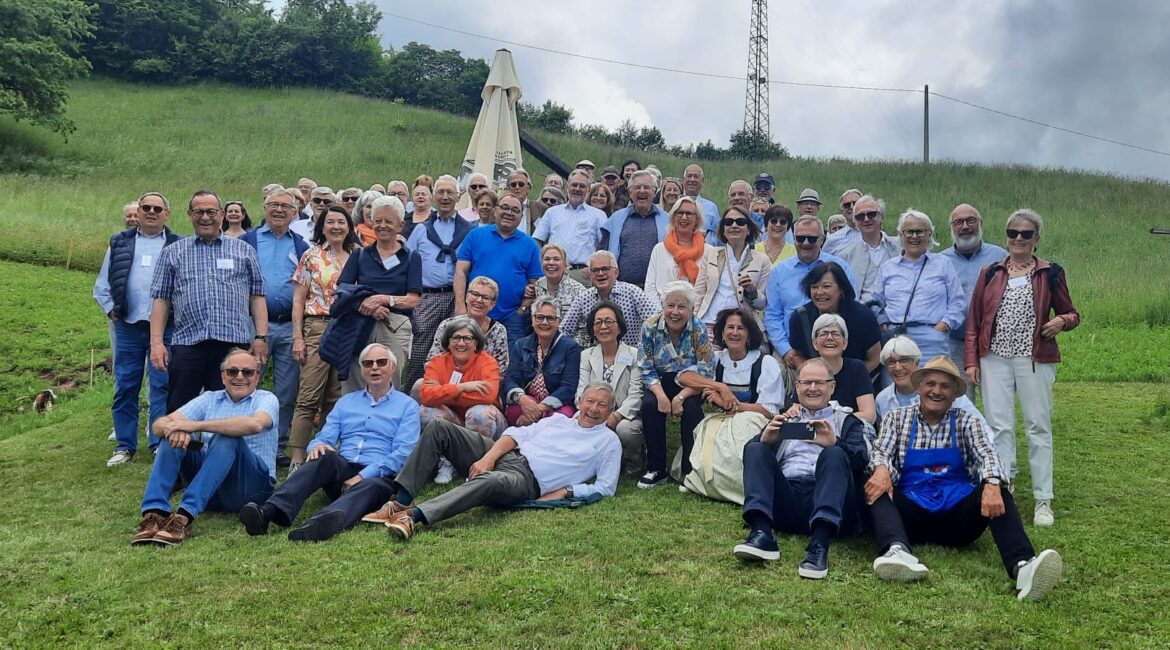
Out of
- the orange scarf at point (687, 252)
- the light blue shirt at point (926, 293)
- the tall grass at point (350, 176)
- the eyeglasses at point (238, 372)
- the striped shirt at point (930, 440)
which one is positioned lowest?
the striped shirt at point (930, 440)

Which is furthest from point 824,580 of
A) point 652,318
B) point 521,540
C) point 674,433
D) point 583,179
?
point 583,179

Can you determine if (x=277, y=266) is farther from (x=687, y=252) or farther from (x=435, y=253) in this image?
(x=687, y=252)

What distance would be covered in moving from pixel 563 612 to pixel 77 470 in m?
4.65

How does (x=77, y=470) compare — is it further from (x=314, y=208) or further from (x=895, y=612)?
(x=895, y=612)

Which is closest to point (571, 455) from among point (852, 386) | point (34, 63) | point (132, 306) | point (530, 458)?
point (530, 458)

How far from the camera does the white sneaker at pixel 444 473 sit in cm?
620

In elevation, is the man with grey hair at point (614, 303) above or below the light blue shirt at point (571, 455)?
above

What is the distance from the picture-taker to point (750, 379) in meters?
6.06

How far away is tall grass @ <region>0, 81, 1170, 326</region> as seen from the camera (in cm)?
1631

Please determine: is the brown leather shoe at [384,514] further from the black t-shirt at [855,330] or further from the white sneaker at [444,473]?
the black t-shirt at [855,330]

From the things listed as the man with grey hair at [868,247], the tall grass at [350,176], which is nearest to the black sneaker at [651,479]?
the man with grey hair at [868,247]

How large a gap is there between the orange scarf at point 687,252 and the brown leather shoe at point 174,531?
3970mm

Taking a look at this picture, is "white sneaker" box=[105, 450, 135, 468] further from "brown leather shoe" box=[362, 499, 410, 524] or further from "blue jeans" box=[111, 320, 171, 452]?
"brown leather shoe" box=[362, 499, 410, 524]

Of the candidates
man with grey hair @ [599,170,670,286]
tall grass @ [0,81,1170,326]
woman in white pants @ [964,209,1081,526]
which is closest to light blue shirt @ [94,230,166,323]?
man with grey hair @ [599,170,670,286]
